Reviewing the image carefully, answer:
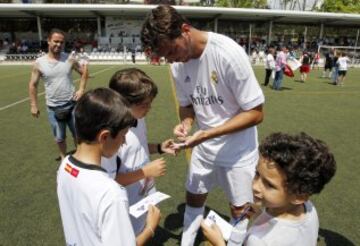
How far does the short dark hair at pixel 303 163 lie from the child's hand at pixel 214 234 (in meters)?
0.54

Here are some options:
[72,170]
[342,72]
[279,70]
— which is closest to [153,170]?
[72,170]

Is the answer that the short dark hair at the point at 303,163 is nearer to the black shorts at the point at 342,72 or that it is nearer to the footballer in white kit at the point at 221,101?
the footballer in white kit at the point at 221,101

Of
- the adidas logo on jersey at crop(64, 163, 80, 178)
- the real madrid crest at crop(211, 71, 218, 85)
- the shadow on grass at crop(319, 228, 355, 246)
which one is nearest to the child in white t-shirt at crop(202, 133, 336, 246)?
the adidas logo on jersey at crop(64, 163, 80, 178)

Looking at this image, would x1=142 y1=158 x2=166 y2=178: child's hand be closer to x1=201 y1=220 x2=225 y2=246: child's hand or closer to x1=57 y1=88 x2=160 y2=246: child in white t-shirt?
x1=201 y1=220 x2=225 y2=246: child's hand

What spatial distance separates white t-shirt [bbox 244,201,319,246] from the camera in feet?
5.43

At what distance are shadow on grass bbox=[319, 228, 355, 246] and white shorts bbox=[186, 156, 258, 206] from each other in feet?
5.23

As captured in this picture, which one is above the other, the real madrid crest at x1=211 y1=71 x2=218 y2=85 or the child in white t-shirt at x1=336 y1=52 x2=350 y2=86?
the real madrid crest at x1=211 y1=71 x2=218 y2=85

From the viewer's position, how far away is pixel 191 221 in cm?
344

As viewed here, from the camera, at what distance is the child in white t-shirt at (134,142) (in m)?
2.49

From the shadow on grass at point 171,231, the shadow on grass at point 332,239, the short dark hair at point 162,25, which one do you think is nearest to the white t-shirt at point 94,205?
the short dark hair at point 162,25

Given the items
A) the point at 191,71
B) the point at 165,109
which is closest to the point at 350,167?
the point at 191,71

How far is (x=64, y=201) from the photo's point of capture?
1.79 m

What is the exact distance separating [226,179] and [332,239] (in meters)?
1.88

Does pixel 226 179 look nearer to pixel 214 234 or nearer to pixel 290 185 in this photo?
pixel 214 234
